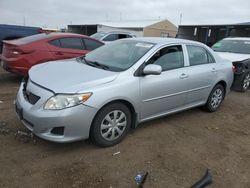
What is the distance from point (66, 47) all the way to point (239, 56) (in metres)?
5.28

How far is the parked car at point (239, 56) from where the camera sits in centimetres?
764

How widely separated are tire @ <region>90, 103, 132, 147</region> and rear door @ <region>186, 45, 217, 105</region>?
156cm

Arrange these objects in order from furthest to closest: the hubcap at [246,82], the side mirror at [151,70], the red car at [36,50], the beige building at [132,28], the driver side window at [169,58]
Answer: the beige building at [132,28], the hubcap at [246,82], the red car at [36,50], the driver side window at [169,58], the side mirror at [151,70]

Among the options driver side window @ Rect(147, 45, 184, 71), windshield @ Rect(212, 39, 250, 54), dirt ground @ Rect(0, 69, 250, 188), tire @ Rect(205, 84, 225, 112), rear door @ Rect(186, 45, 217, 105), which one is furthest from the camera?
windshield @ Rect(212, 39, 250, 54)

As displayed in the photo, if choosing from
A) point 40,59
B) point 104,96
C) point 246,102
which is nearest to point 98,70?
point 104,96

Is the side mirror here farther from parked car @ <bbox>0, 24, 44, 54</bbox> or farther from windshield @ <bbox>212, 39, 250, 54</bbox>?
parked car @ <bbox>0, 24, 44, 54</bbox>

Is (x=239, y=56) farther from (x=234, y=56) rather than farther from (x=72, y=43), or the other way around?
(x=72, y=43)

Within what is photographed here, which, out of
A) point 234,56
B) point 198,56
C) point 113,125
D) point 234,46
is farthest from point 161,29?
point 113,125

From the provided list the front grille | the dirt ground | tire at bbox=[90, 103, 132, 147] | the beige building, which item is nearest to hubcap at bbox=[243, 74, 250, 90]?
the dirt ground

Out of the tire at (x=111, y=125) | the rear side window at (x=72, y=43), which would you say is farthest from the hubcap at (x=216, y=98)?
the rear side window at (x=72, y=43)

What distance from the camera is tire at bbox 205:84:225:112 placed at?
5.56m

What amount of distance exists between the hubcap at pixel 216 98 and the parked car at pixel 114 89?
0.33 m

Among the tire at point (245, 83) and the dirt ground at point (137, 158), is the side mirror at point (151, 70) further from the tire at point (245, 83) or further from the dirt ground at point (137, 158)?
the tire at point (245, 83)

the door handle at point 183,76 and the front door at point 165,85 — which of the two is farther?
the door handle at point 183,76
